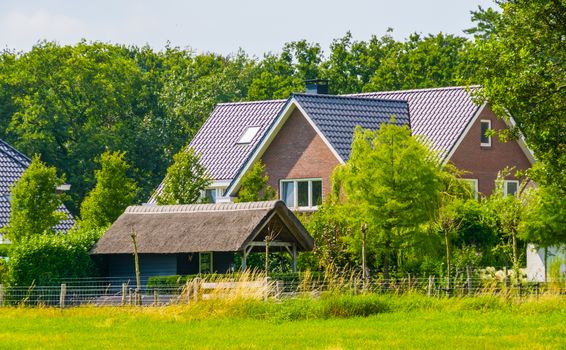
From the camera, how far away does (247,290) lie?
126ft

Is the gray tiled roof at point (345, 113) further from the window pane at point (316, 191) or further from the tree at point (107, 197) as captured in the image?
the tree at point (107, 197)

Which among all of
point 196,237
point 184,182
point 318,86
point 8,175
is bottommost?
point 196,237

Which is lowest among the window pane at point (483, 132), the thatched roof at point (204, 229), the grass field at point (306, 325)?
the grass field at point (306, 325)

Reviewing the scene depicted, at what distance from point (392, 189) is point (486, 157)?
13579 mm

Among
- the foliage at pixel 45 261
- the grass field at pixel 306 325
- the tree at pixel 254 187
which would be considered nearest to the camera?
the grass field at pixel 306 325

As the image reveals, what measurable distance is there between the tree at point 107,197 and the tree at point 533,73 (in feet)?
70.2

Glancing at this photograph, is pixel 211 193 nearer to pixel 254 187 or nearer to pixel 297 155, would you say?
pixel 297 155

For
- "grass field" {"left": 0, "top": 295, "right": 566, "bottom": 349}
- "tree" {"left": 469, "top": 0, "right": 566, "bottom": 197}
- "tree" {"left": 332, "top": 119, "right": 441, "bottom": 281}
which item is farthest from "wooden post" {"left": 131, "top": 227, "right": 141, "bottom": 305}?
"tree" {"left": 469, "top": 0, "right": 566, "bottom": 197}

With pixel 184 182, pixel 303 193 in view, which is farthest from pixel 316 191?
pixel 184 182

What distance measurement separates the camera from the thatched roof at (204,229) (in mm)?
48531

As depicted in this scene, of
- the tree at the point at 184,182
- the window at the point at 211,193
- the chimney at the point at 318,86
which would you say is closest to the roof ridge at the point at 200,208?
the tree at the point at 184,182

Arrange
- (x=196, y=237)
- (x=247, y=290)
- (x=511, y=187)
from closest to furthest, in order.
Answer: (x=247, y=290) < (x=196, y=237) < (x=511, y=187)

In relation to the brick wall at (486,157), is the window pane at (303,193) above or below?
below

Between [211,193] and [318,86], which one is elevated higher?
[318,86]
